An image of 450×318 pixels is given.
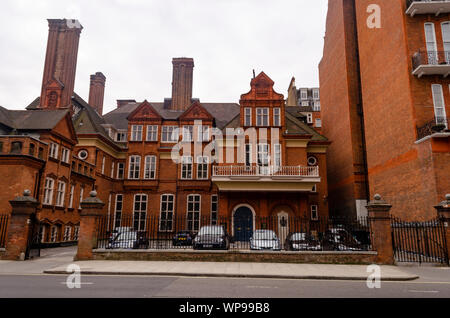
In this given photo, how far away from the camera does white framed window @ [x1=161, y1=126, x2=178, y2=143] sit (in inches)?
1289

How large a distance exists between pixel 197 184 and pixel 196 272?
67.0 ft

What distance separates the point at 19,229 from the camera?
48.3 ft

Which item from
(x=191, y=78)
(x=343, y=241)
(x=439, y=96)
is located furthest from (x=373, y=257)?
(x=191, y=78)

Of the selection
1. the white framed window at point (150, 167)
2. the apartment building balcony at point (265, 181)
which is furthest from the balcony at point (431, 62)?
the white framed window at point (150, 167)

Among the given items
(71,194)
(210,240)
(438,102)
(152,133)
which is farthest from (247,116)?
(71,194)

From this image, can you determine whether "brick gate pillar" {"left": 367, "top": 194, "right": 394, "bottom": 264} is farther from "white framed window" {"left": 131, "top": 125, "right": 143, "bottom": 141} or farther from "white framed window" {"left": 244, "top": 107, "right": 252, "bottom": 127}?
"white framed window" {"left": 131, "top": 125, "right": 143, "bottom": 141}

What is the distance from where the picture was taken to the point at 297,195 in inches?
1037

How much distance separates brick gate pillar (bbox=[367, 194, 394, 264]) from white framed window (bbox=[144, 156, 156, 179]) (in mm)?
23565

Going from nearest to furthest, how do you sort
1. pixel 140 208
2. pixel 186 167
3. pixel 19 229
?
pixel 19 229 < pixel 140 208 < pixel 186 167

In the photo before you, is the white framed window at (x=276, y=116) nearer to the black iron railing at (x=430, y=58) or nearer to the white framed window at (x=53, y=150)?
the black iron railing at (x=430, y=58)

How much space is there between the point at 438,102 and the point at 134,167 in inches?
1083

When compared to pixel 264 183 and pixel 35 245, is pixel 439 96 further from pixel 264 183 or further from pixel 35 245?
pixel 35 245

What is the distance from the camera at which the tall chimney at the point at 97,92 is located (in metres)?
40.5

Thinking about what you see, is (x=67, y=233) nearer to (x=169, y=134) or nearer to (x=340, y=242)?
(x=169, y=134)
